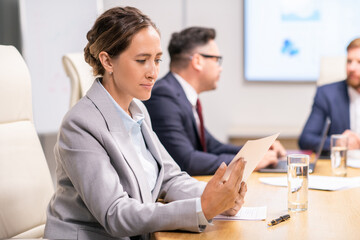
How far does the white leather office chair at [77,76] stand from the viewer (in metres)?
2.10

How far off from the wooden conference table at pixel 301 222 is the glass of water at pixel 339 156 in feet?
0.98

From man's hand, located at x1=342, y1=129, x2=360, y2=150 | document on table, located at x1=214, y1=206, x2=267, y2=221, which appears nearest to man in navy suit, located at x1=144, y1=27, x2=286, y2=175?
man's hand, located at x1=342, y1=129, x2=360, y2=150

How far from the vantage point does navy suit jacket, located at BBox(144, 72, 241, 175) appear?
80.7 inches

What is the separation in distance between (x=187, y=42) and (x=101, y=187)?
4.92 feet

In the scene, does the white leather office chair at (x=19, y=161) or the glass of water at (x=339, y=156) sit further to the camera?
the glass of water at (x=339, y=156)

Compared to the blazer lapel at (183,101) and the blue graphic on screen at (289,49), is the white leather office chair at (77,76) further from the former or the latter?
the blue graphic on screen at (289,49)

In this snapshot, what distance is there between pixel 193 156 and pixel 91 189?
0.87 meters

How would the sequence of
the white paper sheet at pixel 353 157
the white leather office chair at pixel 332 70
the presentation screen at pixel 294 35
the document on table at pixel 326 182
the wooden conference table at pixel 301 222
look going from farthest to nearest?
the presentation screen at pixel 294 35, the white leather office chair at pixel 332 70, the white paper sheet at pixel 353 157, the document on table at pixel 326 182, the wooden conference table at pixel 301 222

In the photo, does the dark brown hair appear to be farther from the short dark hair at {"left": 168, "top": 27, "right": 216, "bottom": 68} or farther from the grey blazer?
the short dark hair at {"left": 168, "top": 27, "right": 216, "bottom": 68}

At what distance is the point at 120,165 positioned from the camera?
133cm

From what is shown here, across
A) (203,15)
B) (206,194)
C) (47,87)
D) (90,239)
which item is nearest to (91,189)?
(90,239)

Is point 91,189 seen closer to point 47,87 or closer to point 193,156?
point 193,156

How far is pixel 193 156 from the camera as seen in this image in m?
2.06

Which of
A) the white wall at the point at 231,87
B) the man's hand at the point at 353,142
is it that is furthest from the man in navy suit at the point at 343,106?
the white wall at the point at 231,87
